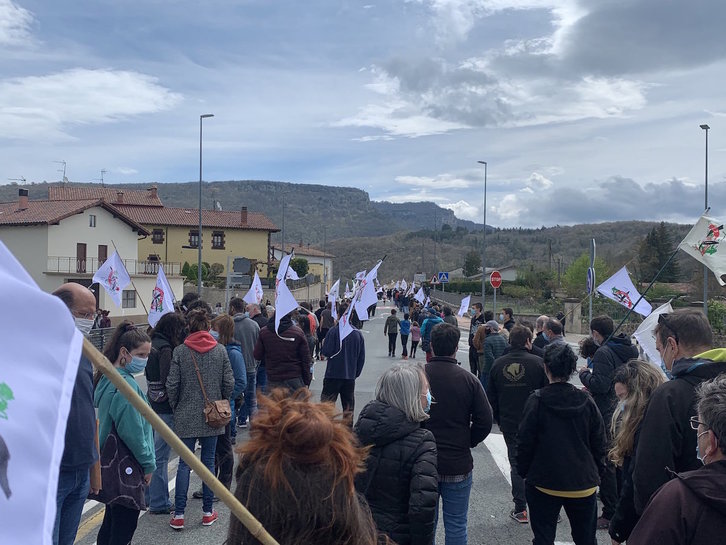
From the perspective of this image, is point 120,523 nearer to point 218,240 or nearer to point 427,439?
point 427,439

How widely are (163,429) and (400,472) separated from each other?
234 cm

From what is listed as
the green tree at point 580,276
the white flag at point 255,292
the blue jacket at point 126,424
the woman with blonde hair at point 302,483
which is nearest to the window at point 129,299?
the white flag at point 255,292

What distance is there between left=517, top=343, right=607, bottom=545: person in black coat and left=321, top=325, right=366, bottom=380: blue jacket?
4473 mm

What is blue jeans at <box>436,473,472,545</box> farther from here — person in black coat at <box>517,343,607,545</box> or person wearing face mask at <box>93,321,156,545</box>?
person wearing face mask at <box>93,321,156,545</box>

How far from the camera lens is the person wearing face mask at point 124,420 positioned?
429 centimetres

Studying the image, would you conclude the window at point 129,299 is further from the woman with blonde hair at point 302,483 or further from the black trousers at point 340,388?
the woman with blonde hair at point 302,483

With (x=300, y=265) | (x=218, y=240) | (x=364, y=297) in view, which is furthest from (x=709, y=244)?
(x=218, y=240)

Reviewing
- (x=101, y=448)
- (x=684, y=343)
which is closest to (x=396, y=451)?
(x=684, y=343)

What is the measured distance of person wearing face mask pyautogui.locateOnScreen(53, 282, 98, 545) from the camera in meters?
3.74

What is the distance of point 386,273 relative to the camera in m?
136

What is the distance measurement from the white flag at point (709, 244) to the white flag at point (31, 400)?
5541mm

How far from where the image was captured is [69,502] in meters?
3.89

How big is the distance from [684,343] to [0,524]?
138 inches

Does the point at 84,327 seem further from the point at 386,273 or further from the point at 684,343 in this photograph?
the point at 386,273
